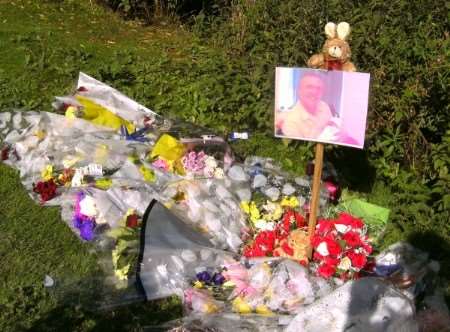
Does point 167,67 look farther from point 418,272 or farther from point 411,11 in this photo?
point 418,272

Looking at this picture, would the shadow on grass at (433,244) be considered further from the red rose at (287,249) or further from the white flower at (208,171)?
the white flower at (208,171)

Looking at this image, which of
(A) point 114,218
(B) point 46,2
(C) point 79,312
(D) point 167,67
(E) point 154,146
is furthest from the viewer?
(B) point 46,2

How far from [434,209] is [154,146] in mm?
1983

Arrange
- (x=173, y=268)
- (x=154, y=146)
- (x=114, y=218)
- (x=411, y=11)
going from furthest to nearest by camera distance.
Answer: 1. (x=154, y=146)
2. (x=411, y=11)
3. (x=114, y=218)
4. (x=173, y=268)

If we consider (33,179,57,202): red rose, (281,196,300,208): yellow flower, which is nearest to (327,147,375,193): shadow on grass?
(281,196,300,208): yellow flower

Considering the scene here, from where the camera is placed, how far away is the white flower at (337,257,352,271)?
346cm

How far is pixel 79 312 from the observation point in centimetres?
319

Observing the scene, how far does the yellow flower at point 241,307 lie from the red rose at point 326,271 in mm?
480

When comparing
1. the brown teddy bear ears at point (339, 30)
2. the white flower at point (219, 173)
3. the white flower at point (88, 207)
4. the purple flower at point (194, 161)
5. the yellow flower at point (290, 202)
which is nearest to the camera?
the brown teddy bear ears at point (339, 30)

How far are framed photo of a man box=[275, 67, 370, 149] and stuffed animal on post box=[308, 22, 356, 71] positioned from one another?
0.31 feet

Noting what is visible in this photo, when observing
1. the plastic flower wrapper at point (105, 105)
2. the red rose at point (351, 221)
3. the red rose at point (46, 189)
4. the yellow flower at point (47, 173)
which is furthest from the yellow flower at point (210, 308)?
the plastic flower wrapper at point (105, 105)

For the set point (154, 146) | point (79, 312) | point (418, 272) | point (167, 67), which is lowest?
point (79, 312)

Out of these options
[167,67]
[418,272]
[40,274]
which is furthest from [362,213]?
[167,67]

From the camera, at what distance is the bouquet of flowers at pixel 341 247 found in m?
3.44
